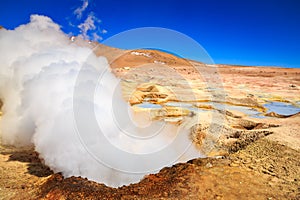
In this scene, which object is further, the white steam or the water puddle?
the water puddle

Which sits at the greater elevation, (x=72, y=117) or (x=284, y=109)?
(x=72, y=117)

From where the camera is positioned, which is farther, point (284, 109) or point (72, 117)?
point (284, 109)

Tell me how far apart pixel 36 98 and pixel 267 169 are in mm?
5314

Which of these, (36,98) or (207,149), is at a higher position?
(36,98)

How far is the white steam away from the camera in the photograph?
459 centimetres

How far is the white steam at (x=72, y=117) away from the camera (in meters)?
4.59

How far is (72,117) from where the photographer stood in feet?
16.1

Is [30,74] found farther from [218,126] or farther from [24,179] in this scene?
[218,126]

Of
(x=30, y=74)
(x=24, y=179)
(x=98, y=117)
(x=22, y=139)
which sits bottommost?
(x=24, y=179)

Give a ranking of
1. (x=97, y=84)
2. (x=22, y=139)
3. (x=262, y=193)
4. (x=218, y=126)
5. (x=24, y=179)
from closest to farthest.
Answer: (x=262, y=193), (x=24, y=179), (x=22, y=139), (x=97, y=84), (x=218, y=126)

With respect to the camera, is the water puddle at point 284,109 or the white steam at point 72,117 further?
the water puddle at point 284,109

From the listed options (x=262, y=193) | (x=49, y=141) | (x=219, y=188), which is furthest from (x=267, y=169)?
(x=49, y=141)

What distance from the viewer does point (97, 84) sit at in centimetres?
664

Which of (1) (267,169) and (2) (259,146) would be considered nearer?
(1) (267,169)
